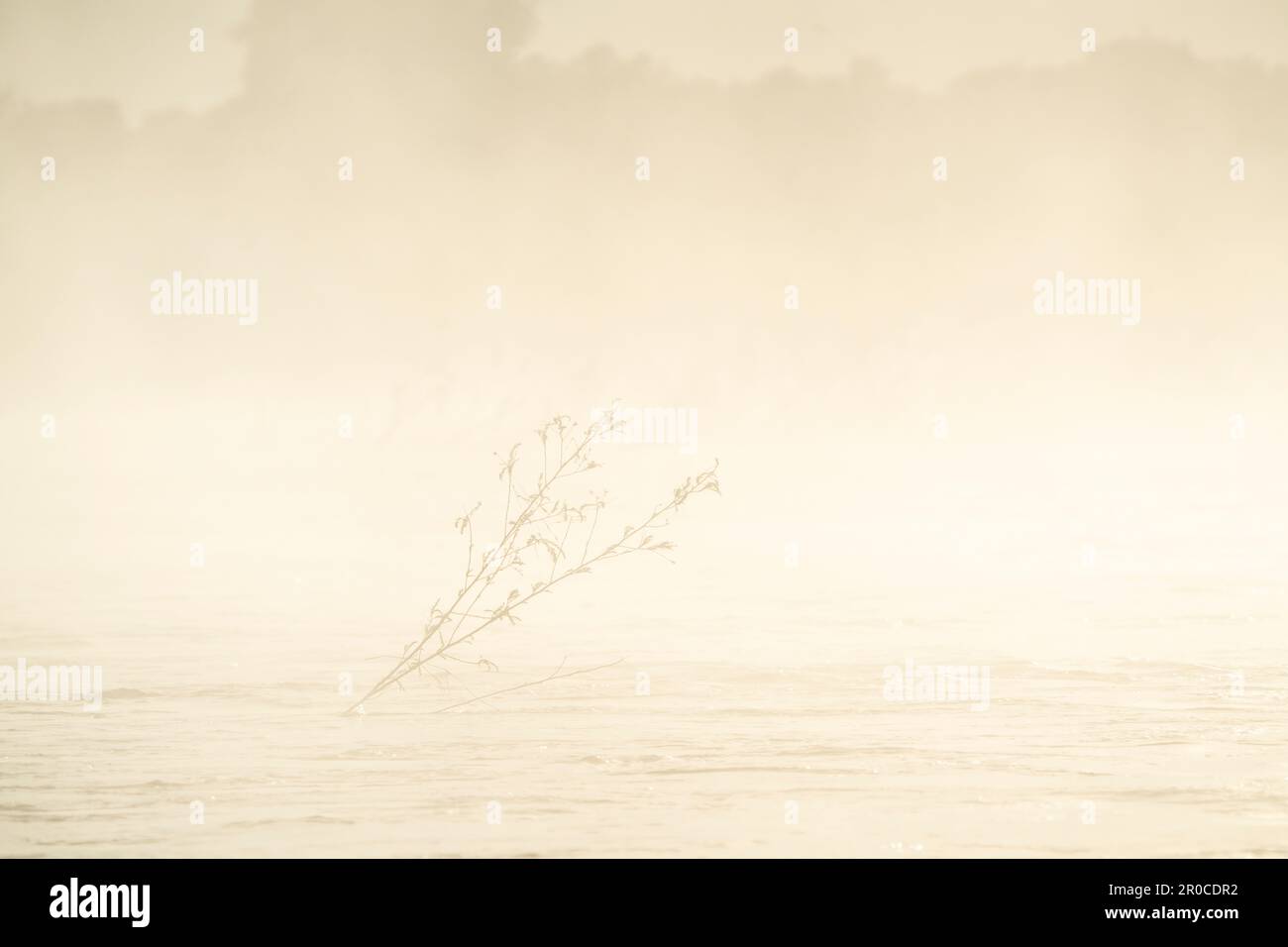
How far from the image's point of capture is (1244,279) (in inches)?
121

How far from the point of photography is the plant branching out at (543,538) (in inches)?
114

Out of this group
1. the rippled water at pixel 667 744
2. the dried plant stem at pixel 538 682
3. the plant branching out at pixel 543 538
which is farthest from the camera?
the plant branching out at pixel 543 538

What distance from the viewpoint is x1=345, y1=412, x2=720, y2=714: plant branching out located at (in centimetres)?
291

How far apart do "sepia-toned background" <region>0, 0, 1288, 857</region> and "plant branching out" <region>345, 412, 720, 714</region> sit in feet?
0.15

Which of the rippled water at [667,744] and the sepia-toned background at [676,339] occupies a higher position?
the sepia-toned background at [676,339]

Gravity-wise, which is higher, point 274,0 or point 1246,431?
point 274,0

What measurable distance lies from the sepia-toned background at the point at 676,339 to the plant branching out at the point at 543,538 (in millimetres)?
46

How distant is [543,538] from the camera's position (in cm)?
293

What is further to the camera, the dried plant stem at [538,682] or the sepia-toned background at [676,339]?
the sepia-toned background at [676,339]

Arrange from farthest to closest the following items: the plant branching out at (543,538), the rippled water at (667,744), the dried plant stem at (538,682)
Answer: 1. the plant branching out at (543,538)
2. the dried plant stem at (538,682)
3. the rippled water at (667,744)

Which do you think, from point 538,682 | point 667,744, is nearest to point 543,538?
point 538,682
